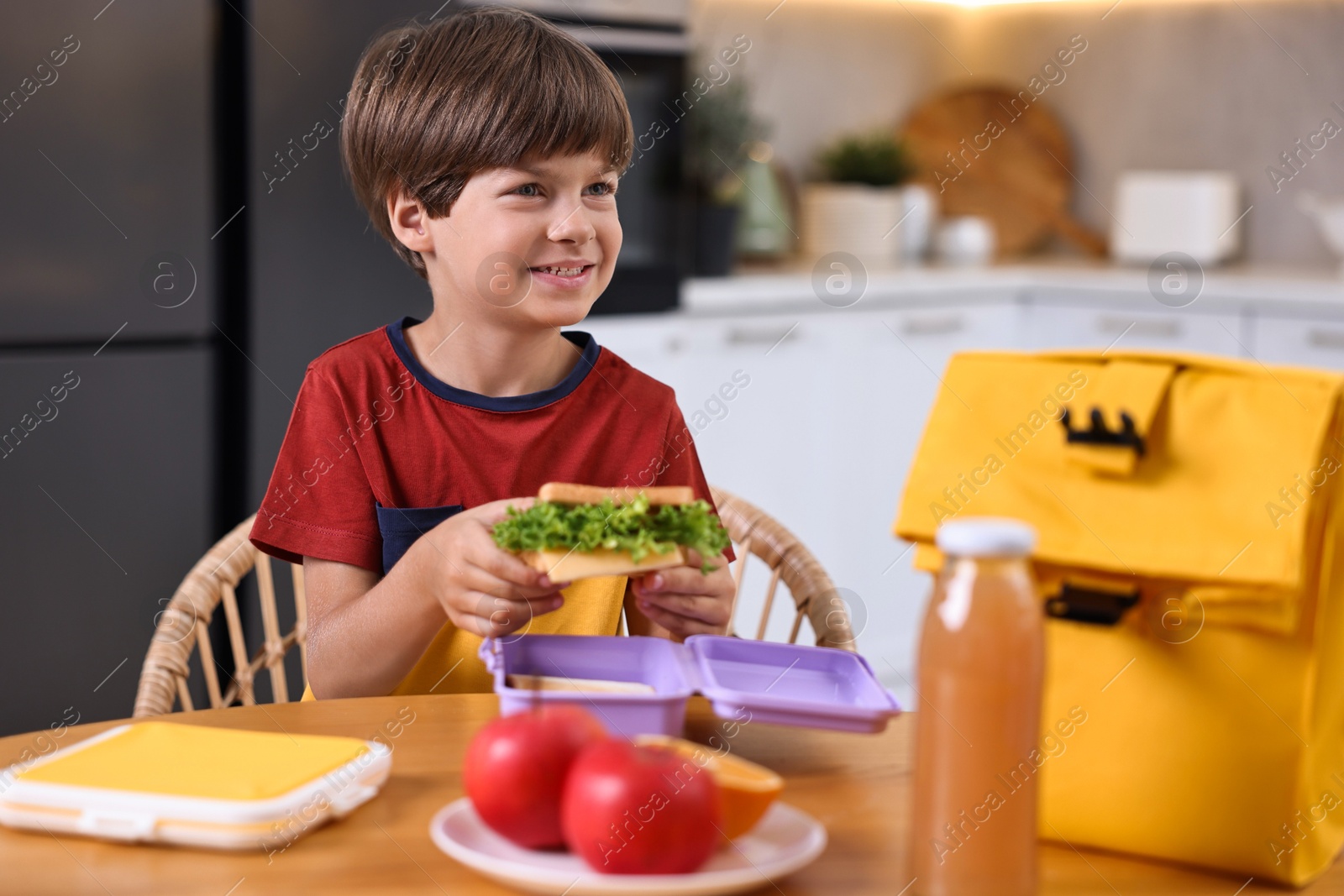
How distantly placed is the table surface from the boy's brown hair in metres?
0.53

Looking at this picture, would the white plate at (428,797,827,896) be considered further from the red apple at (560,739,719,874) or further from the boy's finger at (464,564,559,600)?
the boy's finger at (464,564,559,600)

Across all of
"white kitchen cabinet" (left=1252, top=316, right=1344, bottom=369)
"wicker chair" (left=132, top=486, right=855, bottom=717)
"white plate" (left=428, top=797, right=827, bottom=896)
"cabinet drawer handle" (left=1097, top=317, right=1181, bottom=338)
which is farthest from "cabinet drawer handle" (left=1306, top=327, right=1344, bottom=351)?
"white plate" (left=428, top=797, right=827, bottom=896)

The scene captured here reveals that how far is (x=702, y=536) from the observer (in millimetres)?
913

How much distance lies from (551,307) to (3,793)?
600 millimetres

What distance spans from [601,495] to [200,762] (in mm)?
288

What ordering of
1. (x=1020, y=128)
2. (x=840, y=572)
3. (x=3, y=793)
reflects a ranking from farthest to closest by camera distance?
(x=1020, y=128)
(x=840, y=572)
(x=3, y=793)

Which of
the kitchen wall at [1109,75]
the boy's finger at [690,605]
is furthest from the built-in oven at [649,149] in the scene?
the boy's finger at [690,605]

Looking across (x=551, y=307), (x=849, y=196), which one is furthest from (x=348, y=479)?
(x=849, y=196)

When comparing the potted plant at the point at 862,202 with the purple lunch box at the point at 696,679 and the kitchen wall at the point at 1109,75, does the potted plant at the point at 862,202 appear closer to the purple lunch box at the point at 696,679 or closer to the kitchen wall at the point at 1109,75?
the kitchen wall at the point at 1109,75

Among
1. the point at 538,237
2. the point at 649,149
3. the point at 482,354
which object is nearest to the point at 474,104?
the point at 538,237

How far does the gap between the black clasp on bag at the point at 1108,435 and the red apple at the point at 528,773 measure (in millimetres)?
296

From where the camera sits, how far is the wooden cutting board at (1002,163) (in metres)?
3.68

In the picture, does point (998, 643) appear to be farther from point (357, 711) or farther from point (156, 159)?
point (156, 159)

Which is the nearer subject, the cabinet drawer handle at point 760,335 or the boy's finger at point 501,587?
the boy's finger at point 501,587
